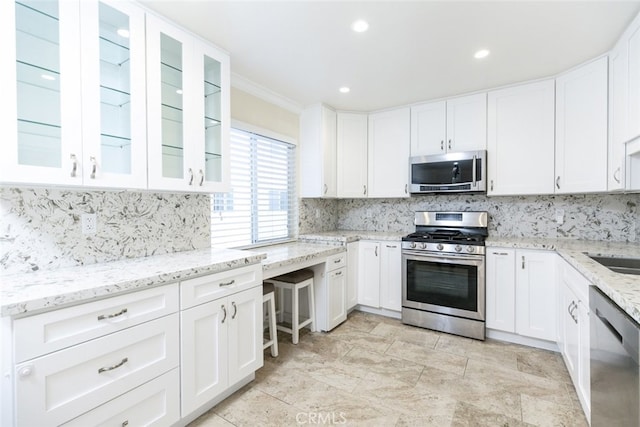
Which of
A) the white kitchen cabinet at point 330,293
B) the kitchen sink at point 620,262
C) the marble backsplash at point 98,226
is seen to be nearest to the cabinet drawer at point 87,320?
the marble backsplash at point 98,226

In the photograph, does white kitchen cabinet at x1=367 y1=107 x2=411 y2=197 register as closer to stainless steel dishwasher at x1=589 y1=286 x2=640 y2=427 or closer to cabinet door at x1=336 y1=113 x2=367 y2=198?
cabinet door at x1=336 y1=113 x2=367 y2=198

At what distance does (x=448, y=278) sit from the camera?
2.96 m

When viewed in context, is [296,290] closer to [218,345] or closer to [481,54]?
[218,345]

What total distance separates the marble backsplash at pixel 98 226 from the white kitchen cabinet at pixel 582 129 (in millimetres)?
3229

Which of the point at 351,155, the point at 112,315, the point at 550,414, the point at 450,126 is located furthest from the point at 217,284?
the point at 450,126

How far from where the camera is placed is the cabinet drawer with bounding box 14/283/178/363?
43.8 inches

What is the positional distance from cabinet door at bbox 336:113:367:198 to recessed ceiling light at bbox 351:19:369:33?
1.71m

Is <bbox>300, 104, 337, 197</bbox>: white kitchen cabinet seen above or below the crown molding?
below

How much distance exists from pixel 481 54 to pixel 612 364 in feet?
7.06

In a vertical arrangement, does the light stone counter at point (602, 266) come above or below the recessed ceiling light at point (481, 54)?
below

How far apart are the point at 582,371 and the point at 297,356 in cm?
195

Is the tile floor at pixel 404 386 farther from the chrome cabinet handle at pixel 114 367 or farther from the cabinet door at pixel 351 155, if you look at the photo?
the cabinet door at pixel 351 155

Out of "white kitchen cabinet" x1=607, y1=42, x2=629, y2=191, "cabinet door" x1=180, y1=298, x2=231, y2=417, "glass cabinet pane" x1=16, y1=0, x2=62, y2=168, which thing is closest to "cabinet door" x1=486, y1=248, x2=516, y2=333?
"white kitchen cabinet" x1=607, y1=42, x2=629, y2=191

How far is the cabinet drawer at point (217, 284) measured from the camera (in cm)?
166
